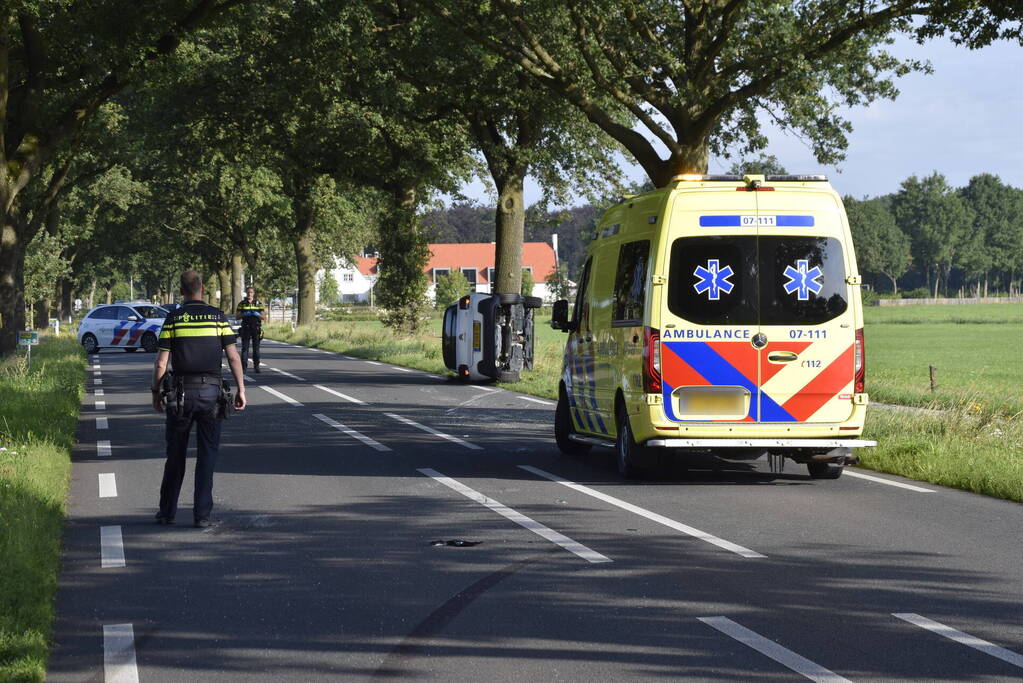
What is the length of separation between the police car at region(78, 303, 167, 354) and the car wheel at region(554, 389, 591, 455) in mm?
30520

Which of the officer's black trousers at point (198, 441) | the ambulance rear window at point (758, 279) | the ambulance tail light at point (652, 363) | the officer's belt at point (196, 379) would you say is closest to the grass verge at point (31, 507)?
the officer's black trousers at point (198, 441)

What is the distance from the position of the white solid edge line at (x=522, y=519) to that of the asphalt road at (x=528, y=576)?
0.04m

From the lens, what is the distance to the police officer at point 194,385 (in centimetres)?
934

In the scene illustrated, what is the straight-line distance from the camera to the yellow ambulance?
1108 cm

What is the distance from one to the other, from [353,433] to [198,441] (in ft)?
22.4

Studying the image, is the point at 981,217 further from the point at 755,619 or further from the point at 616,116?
the point at 755,619

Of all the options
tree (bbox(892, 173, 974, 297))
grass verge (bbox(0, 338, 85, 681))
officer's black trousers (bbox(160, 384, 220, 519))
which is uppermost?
tree (bbox(892, 173, 974, 297))

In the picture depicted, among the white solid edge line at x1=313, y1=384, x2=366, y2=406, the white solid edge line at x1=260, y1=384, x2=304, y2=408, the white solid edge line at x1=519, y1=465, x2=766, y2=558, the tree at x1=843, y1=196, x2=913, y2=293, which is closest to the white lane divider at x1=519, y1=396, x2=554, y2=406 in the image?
the white solid edge line at x1=313, y1=384, x2=366, y2=406

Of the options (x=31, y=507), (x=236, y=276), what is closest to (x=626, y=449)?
(x=31, y=507)

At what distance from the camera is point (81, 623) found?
6492 millimetres

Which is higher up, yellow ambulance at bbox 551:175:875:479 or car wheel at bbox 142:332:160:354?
yellow ambulance at bbox 551:175:875:479

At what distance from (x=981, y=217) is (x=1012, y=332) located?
108m

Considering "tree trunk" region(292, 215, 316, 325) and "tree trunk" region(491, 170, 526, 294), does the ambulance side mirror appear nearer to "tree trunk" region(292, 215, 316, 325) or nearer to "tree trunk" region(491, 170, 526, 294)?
"tree trunk" region(491, 170, 526, 294)

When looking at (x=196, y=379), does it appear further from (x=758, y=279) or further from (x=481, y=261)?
(x=481, y=261)
